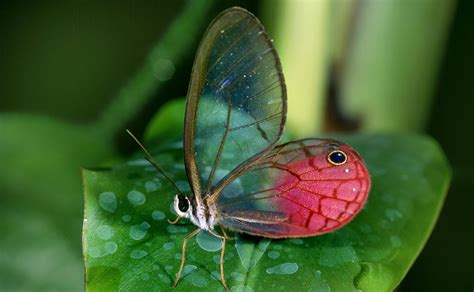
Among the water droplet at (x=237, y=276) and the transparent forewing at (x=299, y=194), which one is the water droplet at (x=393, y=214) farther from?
the water droplet at (x=237, y=276)

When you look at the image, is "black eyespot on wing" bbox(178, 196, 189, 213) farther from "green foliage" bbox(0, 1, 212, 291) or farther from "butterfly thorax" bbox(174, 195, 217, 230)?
"green foliage" bbox(0, 1, 212, 291)

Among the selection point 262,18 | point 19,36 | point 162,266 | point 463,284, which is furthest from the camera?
point 19,36

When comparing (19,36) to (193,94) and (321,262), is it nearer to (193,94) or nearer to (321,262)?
(193,94)

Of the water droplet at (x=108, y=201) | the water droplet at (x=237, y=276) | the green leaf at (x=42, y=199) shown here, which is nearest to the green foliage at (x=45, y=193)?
the green leaf at (x=42, y=199)

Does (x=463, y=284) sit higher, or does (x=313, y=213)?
(x=313, y=213)

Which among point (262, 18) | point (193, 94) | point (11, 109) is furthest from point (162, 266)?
A: point (11, 109)

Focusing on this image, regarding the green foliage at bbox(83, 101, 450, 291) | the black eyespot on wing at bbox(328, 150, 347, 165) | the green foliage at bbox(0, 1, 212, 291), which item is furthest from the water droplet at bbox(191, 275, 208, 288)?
the green foliage at bbox(0, 1, 212, 291)
